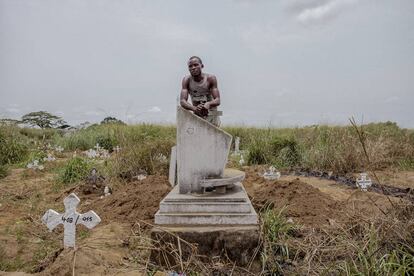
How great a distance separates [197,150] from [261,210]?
1498 millimetres

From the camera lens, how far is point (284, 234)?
3.41 metres

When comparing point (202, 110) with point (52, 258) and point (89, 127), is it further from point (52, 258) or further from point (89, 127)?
point (89, 127)

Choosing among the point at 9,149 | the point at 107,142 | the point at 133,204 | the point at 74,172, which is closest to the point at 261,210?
the point at 133,204

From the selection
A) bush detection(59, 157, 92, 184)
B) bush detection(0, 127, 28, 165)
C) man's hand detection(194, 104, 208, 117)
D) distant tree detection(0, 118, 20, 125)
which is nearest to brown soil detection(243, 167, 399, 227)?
man's hand detection(194, 104, 208, 117)

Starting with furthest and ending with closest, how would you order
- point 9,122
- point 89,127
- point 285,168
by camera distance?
point 89,127 < point 9,122 < point 285,168

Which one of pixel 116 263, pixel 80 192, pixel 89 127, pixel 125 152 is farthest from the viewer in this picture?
pixel 89 127

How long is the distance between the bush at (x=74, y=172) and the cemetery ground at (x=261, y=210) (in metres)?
0.02

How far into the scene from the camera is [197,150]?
137 inches

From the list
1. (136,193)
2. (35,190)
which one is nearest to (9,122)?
(35,190)

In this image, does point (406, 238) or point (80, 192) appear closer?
point (406, 238)

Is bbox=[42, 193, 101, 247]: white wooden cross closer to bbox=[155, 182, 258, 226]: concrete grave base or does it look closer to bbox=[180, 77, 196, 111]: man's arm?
bbox=[155, 182, 258, 226]: concrete grave base

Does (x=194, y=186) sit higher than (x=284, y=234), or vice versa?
(x=194, y=186)

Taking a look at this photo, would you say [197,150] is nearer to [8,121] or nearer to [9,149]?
[9,149]

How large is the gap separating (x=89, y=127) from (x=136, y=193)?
14.3 m
